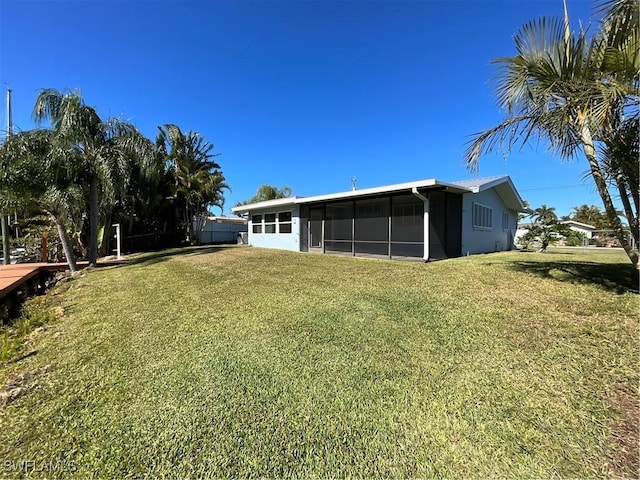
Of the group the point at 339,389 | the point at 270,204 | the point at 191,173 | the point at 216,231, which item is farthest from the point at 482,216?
the point at 216,231

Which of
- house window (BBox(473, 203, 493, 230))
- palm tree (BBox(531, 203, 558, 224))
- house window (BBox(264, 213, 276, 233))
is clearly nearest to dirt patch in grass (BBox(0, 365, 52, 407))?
house window (BBox(473, 203, 493, 230))

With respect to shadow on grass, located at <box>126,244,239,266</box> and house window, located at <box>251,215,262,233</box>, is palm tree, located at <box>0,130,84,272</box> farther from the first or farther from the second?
house window, located at <box>251,215,262,233</box>

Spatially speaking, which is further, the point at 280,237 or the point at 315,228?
the point at 280,237

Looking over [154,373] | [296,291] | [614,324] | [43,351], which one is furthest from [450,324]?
[43,351]

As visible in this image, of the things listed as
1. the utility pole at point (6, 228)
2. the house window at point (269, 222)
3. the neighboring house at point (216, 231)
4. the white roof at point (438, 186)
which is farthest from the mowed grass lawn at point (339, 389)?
the neighboring house at point (216, 231)

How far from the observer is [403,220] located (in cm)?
1141

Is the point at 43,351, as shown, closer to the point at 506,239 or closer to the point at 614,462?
the point at 614,462

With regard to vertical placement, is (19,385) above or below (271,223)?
below

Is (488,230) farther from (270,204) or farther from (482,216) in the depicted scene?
(270,204)

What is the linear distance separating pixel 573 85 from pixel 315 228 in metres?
11.1

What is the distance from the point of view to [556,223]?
48.0ft

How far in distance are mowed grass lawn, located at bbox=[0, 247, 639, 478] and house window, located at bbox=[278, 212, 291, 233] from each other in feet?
34.7

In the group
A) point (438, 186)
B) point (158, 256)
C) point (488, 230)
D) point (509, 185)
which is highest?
point (509, 185)

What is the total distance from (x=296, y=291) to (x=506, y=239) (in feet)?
48.1
